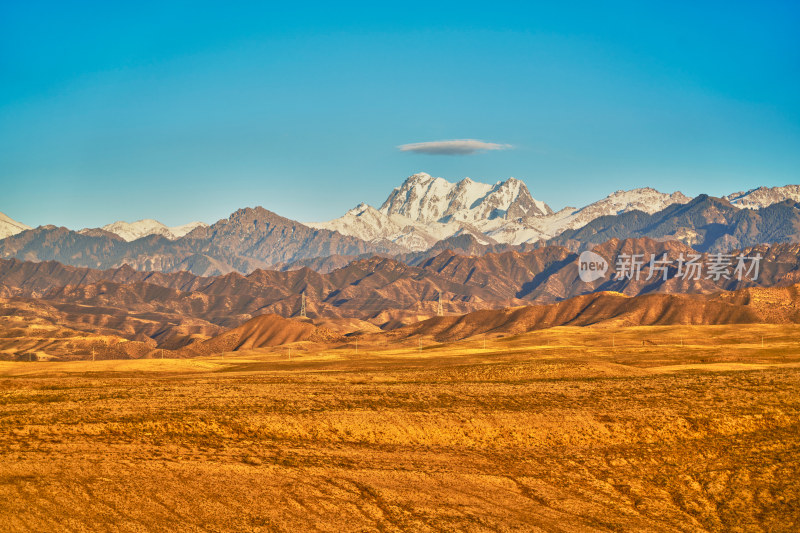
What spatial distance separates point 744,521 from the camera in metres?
39.7

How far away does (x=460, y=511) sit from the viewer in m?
38.8

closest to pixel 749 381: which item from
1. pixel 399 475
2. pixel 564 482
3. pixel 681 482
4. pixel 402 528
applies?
pixel 681 482

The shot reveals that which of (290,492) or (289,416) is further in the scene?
(289,416)

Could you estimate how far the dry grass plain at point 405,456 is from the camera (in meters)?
37.3

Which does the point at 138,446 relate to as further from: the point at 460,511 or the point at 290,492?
the point at 460,511

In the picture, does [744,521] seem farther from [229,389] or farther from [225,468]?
[229,389]

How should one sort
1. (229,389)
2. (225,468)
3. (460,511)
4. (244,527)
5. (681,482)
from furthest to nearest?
(229,389)
(681,482)
(225,468)
(460,511)
(244,527)

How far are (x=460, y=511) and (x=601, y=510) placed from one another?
25.4ft

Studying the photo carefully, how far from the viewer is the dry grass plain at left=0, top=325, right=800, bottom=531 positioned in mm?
37312

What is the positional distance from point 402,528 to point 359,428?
17.5 meters

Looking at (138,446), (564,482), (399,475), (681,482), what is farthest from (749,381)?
(138,446)

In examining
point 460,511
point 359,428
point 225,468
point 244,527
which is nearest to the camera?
point 244,527

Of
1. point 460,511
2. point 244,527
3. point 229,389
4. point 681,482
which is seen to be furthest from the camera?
point 229,389

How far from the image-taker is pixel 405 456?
48.7 metres
